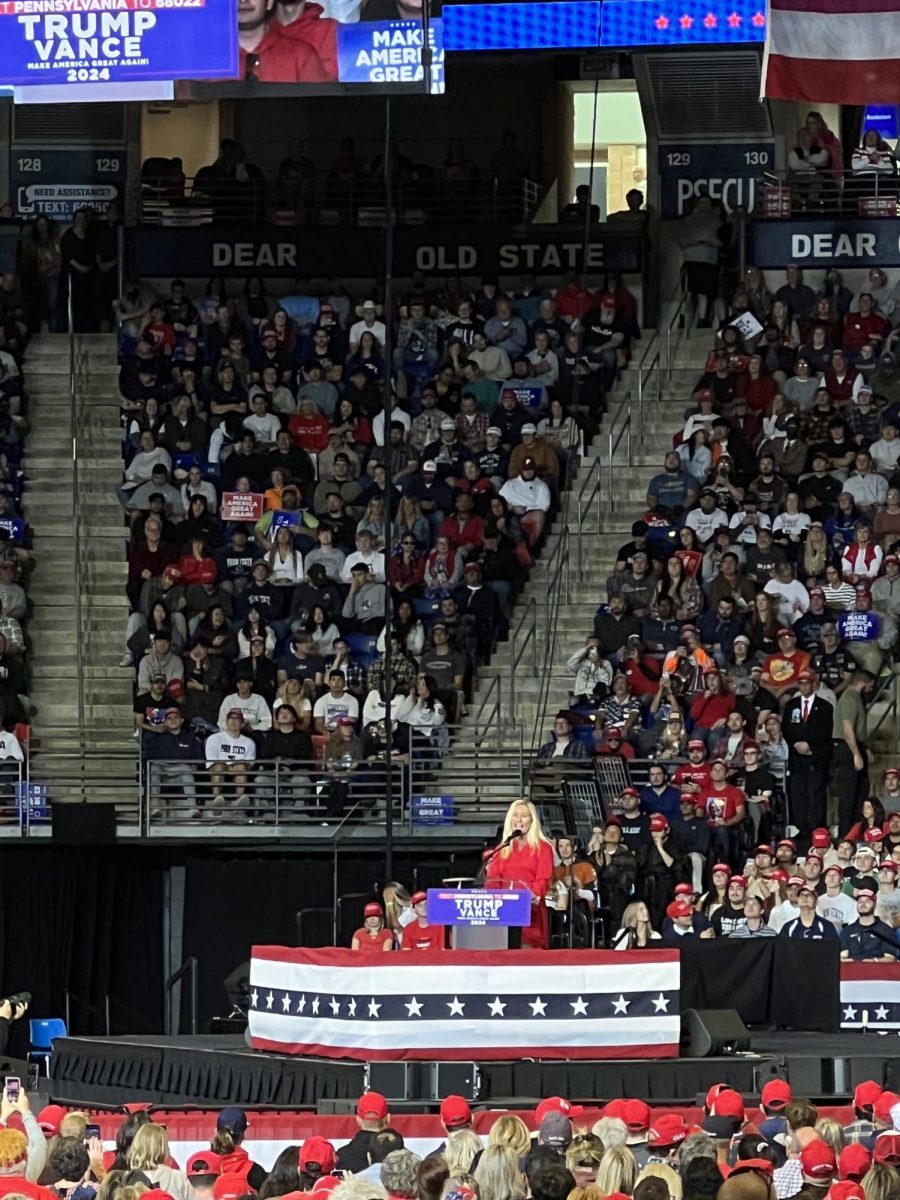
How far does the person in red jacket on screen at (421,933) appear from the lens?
16953 mm

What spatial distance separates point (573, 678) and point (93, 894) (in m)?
4.67

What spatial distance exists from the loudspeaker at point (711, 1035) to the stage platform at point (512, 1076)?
0.42 ft

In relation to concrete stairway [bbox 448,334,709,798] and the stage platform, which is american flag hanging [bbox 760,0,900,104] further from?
the stage platform

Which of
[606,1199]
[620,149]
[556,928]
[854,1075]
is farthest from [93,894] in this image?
[620,149]

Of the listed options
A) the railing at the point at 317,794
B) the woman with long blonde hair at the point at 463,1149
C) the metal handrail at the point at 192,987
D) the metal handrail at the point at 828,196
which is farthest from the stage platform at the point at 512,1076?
the metal handrail at the point at 828,196

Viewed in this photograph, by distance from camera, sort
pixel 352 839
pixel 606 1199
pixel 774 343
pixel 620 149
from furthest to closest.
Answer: pixel 620 149 → pixel 774 343 → pixel 352 839 → pixel 606 1199

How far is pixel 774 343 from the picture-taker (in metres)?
27.5

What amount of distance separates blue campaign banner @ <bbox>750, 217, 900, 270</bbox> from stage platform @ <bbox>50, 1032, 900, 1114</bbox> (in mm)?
13965

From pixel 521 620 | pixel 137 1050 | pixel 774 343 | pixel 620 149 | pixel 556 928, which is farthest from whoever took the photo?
pixel 620 149

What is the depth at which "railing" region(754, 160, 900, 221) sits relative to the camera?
29578 mm

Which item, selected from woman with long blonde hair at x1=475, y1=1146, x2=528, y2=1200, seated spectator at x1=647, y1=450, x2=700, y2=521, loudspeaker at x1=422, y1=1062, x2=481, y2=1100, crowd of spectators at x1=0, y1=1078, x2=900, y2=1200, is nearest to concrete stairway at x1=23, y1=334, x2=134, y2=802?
seated spectator at x1=647, y1=450, x2=700, y2=521

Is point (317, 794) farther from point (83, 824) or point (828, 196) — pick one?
point (828, 196)

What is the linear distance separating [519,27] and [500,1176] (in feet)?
72.6

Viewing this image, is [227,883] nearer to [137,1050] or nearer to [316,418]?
[316,418]
